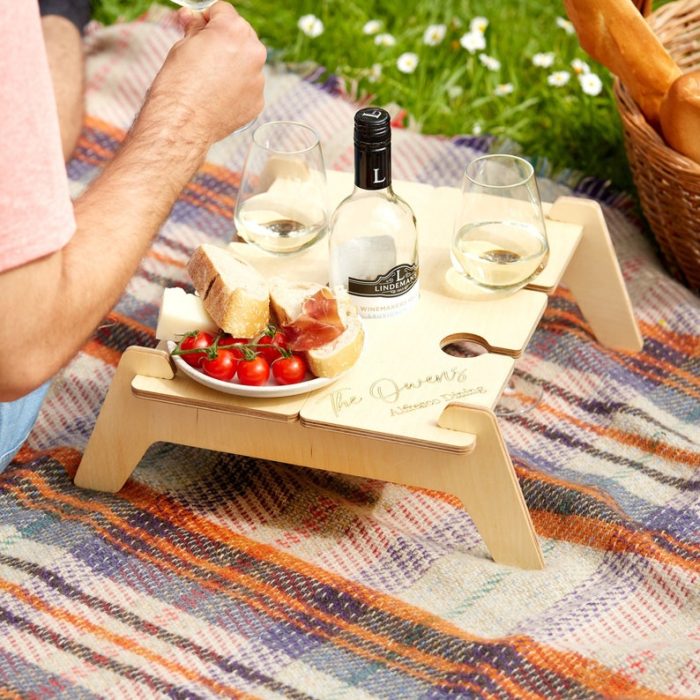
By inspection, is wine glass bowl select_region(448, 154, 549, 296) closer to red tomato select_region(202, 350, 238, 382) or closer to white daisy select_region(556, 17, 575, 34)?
red tomato select_region(202, 350, 238, 382)

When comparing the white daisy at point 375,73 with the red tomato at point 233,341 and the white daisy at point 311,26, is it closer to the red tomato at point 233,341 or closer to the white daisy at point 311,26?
the white daisy at point 311,26

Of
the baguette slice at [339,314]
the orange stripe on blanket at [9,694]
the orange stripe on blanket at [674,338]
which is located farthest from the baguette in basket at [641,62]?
the orange stripe on blanket at [9,694]

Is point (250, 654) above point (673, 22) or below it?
below

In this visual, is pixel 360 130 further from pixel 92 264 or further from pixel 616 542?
pixel 616 542

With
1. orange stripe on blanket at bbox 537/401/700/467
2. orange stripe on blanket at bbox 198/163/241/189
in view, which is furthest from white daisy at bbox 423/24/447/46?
orange stripe on blanket at bbox 537/401/700/467

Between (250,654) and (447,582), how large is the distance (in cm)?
26

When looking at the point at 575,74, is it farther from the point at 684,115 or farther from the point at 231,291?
the point at 231,291

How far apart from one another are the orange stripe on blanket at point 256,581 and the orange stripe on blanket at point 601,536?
8.7 inches

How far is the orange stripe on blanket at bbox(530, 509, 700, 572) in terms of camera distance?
1.43 meters

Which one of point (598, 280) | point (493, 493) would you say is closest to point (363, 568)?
point (493, 493)

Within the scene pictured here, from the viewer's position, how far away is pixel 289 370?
132cm

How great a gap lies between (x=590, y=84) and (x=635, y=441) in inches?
37.3

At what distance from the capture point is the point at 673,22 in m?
Result: 2.02

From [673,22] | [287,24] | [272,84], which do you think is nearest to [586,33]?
[673,22]
